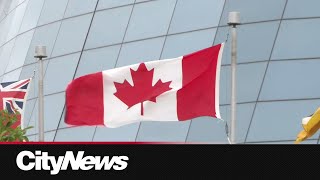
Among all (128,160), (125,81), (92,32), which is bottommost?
(128,160)

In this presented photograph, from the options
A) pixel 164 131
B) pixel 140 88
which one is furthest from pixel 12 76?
pixel 140 88

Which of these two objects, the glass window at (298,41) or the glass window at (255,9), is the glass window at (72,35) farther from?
the glass window at (298,41)

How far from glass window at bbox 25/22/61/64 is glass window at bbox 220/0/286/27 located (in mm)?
6650

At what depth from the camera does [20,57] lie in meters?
38.9

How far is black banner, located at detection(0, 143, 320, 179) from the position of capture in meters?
14.5

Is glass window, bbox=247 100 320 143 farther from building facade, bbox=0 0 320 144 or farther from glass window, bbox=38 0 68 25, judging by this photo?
glass window, bbox=38 0 68 25

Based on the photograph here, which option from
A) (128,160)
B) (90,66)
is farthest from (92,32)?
(128,160)

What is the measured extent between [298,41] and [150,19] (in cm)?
477

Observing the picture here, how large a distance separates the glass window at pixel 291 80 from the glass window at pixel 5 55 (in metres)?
12.2

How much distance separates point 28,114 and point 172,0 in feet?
20.0

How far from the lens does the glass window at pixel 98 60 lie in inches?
1362

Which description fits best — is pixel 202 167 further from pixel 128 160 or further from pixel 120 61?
pixel 120 61

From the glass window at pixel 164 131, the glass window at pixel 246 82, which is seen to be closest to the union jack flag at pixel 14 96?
the glass window at pixel 164 131

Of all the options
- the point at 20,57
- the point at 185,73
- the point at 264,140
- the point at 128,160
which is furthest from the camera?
the point at 20,57
